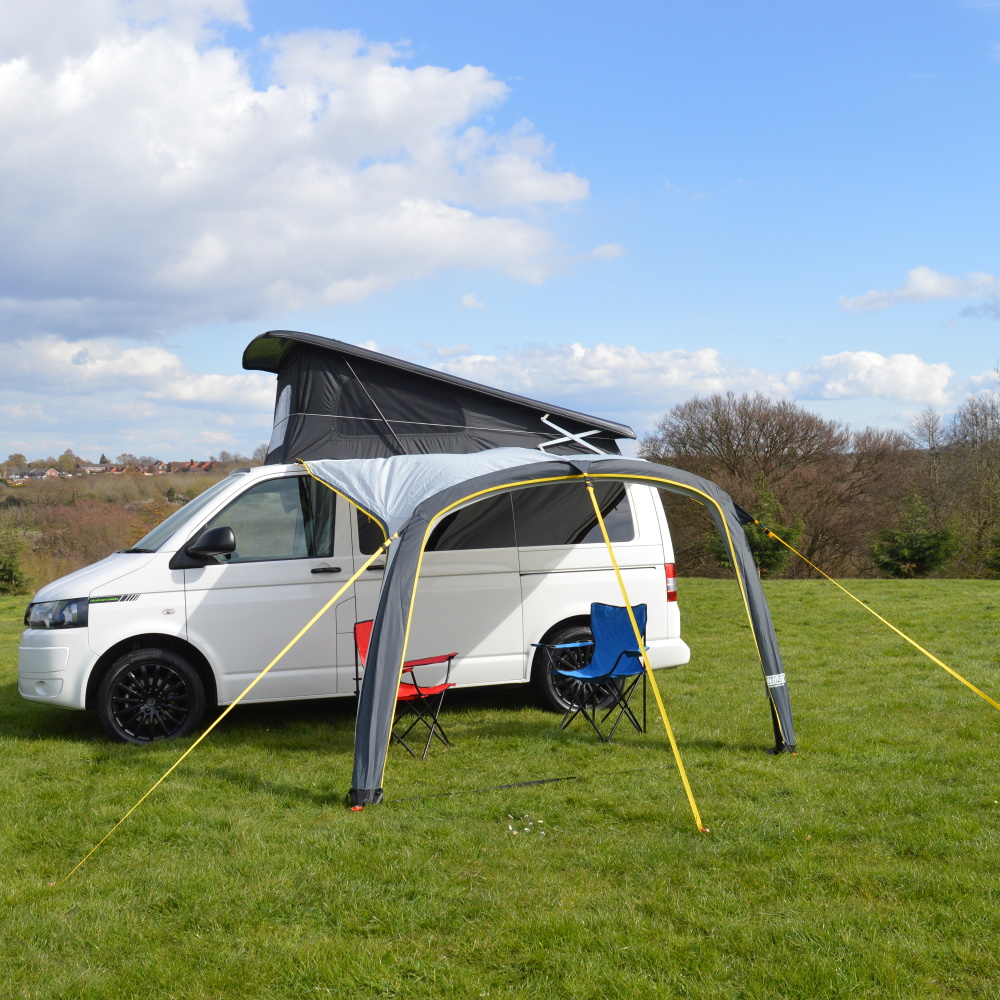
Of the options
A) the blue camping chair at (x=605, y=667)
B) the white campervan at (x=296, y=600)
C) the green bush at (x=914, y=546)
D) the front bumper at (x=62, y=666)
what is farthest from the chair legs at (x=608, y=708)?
the green bush at (x=914, y=546)

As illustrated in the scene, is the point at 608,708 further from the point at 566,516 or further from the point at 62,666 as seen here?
the point at 62,666

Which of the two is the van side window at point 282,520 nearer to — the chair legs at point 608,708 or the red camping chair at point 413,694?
the red camping chair at point 413,694

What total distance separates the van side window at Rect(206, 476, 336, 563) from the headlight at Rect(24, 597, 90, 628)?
107 centimetres

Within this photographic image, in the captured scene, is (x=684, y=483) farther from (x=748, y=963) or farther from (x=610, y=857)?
(x=748, y=963)

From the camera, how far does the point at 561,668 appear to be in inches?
292

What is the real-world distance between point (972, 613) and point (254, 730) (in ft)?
33.8

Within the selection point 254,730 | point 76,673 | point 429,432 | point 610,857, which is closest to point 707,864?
point 610,857

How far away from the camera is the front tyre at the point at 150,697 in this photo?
259 inches

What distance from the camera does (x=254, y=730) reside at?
7141 mm

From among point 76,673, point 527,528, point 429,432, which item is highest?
point 429,432

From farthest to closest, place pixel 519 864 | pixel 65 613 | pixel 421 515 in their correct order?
pixel 65 613 < pixel 421 515 < pixel 519 864

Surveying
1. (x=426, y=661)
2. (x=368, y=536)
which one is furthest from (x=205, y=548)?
(x=426, y=661)

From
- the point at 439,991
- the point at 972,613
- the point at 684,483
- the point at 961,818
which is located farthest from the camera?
the point at 972,613

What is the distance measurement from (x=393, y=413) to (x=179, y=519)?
91.4 inches
